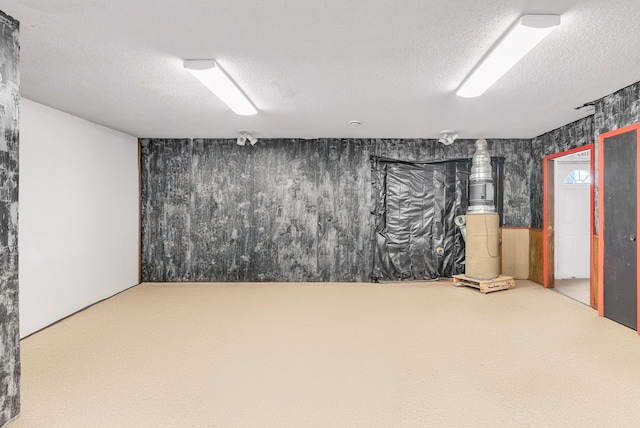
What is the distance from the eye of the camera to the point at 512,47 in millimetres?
2217

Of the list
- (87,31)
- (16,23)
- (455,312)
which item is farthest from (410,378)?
(16,23)

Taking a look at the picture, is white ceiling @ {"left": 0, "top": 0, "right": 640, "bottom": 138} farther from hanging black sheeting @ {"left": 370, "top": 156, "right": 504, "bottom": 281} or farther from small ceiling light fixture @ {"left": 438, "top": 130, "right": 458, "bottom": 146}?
hanging black sheeting @ {"left": 370, "top": 156, "right": 504, "bottom": 281}

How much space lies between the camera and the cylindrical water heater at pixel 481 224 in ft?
16.5

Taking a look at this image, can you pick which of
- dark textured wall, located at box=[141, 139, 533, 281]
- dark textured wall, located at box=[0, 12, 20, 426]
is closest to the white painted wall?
dark textured wall, located at box=[141, 139, 533, 281]

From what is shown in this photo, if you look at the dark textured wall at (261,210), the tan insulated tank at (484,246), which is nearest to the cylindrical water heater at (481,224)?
the tan insulated tank at (484,246)

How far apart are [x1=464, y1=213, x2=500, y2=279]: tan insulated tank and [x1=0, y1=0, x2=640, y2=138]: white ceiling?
1623 mm

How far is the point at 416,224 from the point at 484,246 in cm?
111

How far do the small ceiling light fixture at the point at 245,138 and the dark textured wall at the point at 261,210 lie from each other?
218mm

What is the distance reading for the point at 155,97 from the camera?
136 inches

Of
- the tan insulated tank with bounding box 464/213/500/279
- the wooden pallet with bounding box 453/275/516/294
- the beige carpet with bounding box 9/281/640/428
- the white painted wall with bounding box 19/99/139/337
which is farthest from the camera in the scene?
the tan insulated tank with bounding box 464/213/500/279

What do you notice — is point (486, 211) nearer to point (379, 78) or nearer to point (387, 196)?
point (387, 196)

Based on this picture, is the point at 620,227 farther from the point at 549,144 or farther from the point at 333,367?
the point at 333,367

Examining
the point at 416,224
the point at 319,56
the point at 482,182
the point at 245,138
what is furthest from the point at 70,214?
the point at 482,182

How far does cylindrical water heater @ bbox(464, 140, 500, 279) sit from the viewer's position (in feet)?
16.5
